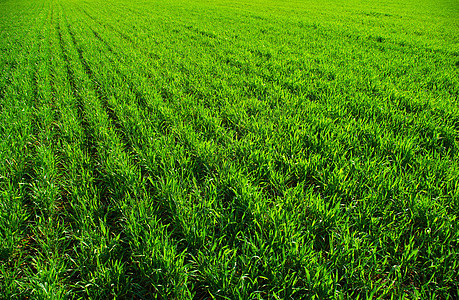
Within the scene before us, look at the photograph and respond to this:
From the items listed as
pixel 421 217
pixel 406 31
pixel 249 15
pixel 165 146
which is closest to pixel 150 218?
pixel 165 146

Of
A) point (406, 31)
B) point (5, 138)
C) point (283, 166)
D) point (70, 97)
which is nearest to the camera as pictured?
point (283, 166)

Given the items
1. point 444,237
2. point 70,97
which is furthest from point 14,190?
point 444,237

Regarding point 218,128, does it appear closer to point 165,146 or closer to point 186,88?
point 165,146

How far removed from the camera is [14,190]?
6.62 feet

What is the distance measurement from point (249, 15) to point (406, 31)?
314 inches

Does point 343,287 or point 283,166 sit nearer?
point 343,287

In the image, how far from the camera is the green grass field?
138cm

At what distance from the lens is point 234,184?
2.04m

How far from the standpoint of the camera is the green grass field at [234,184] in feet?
4.51

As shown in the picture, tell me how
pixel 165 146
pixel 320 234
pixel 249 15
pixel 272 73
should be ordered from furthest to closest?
pixel 249 15 → pixel 272 73 → pixel 165 146 → pixel 320 234

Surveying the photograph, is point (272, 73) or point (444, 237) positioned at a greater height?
point (272, 73)

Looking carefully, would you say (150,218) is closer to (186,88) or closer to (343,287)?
(343,287)

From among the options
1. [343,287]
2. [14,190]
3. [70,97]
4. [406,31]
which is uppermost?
[406,31]

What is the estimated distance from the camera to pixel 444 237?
1.51m
